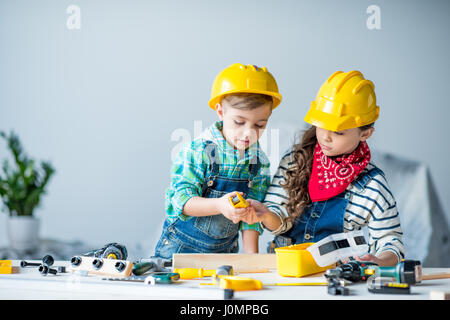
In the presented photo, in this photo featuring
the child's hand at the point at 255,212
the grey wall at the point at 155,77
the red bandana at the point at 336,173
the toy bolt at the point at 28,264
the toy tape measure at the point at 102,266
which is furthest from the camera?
the grey wall at the point at 155,77

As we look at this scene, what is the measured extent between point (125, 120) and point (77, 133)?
372 millimetres

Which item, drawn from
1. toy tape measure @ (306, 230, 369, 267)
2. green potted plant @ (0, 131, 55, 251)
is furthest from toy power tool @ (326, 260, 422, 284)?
green potted plant @ (0, 131, 55, 251)

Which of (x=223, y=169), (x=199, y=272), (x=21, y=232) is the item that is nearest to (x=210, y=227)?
(x=223, y=169)

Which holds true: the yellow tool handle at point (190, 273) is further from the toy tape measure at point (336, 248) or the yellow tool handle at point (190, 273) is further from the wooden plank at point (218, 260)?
the toy tape measure at point (336, 248)

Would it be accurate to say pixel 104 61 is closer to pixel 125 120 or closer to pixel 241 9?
pixel 125 120

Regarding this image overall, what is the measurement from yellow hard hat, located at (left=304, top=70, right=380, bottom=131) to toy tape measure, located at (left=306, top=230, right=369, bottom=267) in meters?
0.27

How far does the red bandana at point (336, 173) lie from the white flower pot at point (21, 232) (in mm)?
2554

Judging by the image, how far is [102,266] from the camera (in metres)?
0.92

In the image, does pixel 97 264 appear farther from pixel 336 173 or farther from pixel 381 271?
pixel 336 173

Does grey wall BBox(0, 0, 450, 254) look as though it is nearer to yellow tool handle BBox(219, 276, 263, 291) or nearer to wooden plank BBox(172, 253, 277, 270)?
wooden plank BBox(172, 253, 277, 270)

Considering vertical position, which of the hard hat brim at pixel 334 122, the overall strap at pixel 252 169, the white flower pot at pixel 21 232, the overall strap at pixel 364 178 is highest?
the hard hat brim at pixel 334 122

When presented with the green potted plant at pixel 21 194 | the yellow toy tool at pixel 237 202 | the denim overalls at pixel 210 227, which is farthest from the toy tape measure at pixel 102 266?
the green potted plant at pixel 21 194

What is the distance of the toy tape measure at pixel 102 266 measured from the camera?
0.89 meters

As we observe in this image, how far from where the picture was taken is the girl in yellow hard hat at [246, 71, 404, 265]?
1174 mm
